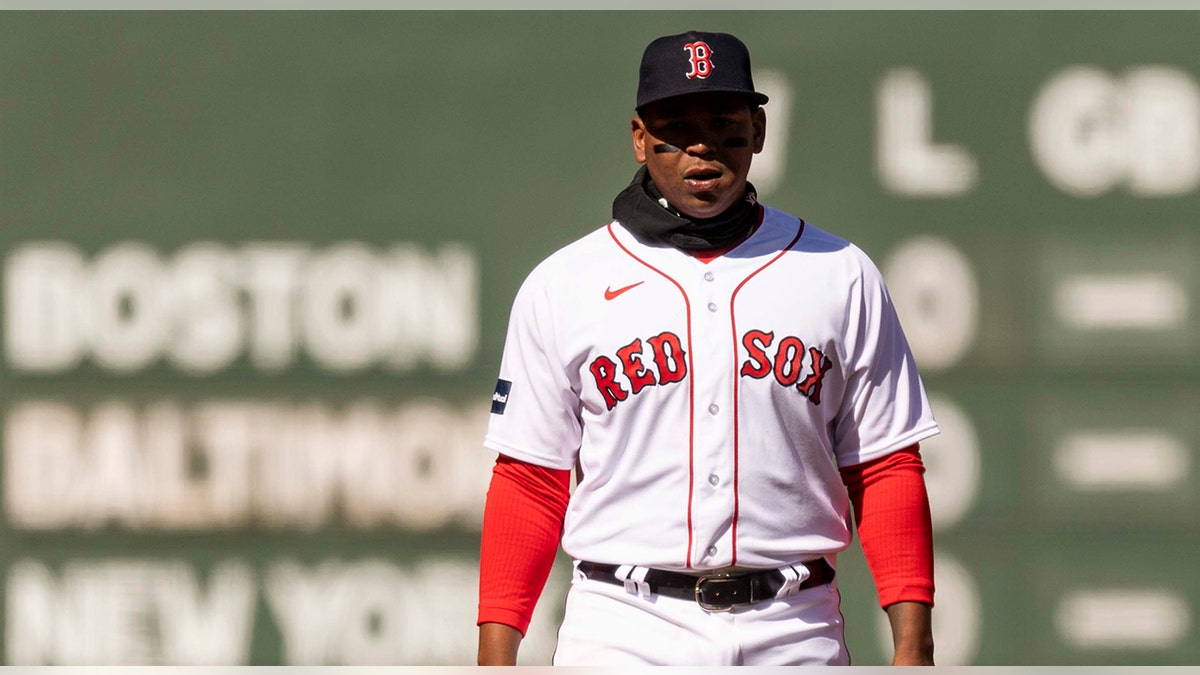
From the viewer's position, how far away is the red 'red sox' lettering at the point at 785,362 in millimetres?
2502

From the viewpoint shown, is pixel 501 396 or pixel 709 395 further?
pixel 501 396

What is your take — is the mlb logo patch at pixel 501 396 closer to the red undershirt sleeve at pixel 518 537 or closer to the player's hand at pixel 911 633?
the red undershirt sleeve at pixel 518 537

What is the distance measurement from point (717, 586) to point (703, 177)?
2.08 ft

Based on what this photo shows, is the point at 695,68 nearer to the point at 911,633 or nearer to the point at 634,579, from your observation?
the point at 634,579

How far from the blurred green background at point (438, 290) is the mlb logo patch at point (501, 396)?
74.9 inches

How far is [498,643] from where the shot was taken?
8.36 ft

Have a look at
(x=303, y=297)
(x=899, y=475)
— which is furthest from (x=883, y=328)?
(x=303, y=297)

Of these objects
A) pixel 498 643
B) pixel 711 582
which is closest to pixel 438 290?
pixel 498 643

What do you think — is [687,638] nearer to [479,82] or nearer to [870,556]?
[870,556]

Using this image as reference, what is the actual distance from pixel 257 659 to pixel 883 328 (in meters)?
2.63

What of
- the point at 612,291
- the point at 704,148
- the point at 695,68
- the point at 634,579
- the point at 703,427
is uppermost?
the point at 695,68

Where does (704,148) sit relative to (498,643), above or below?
above

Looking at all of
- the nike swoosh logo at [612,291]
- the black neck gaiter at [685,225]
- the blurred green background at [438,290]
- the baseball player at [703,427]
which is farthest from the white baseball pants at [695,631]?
the blurred green background at [438,290]

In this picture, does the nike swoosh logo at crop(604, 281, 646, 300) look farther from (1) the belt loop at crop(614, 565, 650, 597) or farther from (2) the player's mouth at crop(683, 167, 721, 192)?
(1) the belt loop at crop(614, 565, 650, 597)
